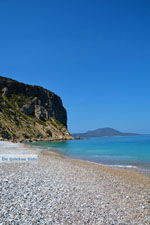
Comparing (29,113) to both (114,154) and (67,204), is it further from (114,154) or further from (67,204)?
(67,204)

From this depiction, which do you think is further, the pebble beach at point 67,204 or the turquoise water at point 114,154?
the turquoise water at point 114,154

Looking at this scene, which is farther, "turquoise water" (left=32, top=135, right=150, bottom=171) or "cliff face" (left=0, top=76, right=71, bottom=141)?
"cliff face" (left=0, top=76, right=71, bottom=141)

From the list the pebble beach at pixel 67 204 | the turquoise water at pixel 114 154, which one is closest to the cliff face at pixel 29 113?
the turquoise water at pixel 114 154

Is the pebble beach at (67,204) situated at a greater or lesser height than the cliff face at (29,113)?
lesser

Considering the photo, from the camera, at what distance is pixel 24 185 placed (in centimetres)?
1287

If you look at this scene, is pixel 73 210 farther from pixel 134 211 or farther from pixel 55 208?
pixel 134 211

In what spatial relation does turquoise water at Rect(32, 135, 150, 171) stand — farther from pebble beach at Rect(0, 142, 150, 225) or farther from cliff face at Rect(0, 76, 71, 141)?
cliff face at Rect(0, 76, 71, 141)

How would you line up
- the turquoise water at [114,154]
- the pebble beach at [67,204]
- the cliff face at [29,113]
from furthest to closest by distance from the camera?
the cliff face at [29,113] → the turquoise water at [114,154] → the pebble beach at [67,204]

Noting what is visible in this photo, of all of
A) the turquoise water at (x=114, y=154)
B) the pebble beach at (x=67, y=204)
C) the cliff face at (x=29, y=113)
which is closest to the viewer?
the pebble beach at (x=67, y=204)

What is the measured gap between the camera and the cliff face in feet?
394

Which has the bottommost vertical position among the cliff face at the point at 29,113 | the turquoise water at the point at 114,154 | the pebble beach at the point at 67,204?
the turquoise water at the point at 114,154

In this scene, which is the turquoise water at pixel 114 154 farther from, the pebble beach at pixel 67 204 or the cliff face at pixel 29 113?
the cliff face at pixel 29 113

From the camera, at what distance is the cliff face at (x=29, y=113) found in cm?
12022

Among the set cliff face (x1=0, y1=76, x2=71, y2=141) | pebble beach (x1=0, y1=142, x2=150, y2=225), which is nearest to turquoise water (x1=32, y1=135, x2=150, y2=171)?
pebble beach (x1=0, y1=142, x2=150, y2=225)
